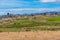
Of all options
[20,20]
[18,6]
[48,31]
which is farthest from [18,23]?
[48,31]

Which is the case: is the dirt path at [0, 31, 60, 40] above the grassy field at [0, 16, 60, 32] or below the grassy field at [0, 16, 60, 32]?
below

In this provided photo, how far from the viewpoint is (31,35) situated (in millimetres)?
4531

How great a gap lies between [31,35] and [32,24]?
32 centimetres

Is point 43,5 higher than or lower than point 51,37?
higher

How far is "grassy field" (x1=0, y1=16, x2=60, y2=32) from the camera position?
4.65 metres

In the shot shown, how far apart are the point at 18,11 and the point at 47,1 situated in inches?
31.4

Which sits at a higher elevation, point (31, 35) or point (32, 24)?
point (32, 24)

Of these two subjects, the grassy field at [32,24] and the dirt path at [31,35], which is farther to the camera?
the grassy field at [32,24]

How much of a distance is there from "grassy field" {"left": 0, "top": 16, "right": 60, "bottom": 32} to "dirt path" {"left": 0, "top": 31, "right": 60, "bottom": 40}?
0.40 ft

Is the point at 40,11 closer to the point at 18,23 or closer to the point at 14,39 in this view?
the point at 18,23

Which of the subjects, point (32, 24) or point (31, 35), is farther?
point (32, 24)

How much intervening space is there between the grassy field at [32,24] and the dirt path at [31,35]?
0.12 meters

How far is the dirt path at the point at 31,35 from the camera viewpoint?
4.41 metres

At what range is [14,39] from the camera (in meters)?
4.34
